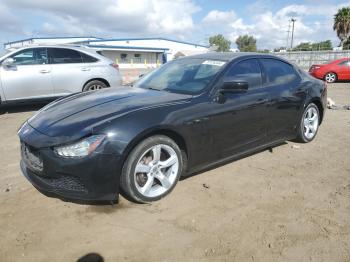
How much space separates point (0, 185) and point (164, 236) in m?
2.20

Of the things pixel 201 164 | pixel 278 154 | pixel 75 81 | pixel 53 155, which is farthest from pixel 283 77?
pixel 75 81

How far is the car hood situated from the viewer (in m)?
2.98

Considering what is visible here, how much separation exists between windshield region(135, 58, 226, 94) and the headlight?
4.30ft

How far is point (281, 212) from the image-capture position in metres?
3.12

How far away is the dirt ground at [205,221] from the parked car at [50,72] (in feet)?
12.3

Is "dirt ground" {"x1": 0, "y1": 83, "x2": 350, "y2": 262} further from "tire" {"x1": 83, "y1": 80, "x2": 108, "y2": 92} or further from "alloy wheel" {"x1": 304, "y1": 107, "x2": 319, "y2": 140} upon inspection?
"tire" {"x1": 83, "y1": 80, "x2": 108, "y2": 92}

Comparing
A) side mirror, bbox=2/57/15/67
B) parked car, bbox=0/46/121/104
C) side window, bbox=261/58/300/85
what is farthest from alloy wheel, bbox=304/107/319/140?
side mirror, bbox=2/57/15/67

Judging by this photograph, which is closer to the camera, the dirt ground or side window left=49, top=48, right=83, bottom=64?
the dirt ground

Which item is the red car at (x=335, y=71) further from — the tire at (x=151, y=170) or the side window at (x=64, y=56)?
the tire at (x=151, y=170)

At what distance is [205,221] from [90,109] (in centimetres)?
162

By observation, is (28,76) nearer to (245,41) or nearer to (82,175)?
(82,175)

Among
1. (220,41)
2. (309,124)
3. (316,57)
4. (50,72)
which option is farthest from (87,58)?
(220,41)

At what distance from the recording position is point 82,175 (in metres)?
2.84

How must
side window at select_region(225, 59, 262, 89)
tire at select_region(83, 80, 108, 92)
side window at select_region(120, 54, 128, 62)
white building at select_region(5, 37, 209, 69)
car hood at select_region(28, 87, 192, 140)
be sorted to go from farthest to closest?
side window at select_region(120, 54, 128, 62) < white building at select_region(5, 37, 209, 69) < tire at select_region(83, 80, 108, 92) < side window at select_region(225, 59, 262, 89) < car hood at select_region(28, 87, 192, 140)
